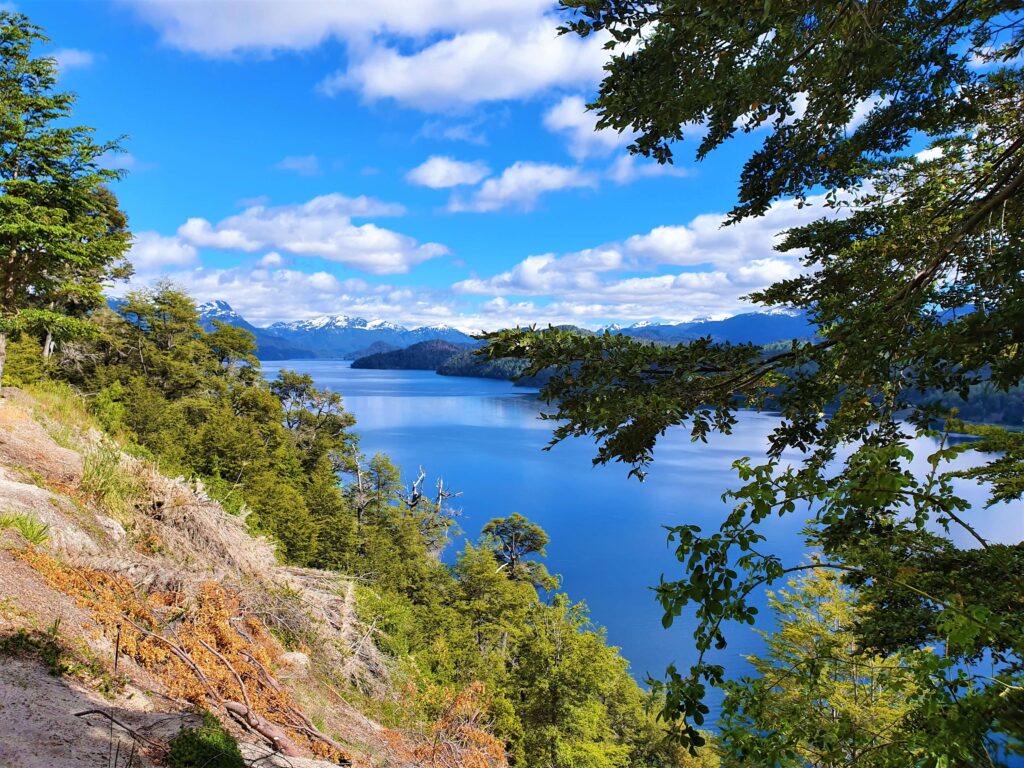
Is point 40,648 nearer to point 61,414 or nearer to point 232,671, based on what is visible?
point 232,671

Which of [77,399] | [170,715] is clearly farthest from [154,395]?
[170,715]

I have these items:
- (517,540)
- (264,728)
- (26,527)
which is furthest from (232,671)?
(517,540)

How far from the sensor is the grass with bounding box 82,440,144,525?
24.6 ft

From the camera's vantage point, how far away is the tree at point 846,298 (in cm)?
262

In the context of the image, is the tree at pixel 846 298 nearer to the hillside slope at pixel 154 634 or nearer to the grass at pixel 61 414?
the hillside slope at pixel 154 634

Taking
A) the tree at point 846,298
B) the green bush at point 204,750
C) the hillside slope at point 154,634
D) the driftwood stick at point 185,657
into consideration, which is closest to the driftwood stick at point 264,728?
the hillside slope at point 154,634

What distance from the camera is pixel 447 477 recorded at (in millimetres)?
48156

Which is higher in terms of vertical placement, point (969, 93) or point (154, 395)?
point (969, 93)

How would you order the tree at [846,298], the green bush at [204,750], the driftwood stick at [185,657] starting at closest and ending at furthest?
the tree at [846,298], the green bush at [204,750], the driftwood stick at [185,657]

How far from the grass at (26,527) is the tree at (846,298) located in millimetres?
6186

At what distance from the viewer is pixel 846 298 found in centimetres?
438

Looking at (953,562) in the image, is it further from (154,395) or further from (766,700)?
(154,395)

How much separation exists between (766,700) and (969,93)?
5238 millimetres

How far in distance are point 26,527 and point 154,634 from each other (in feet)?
6.70
